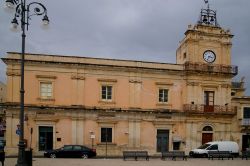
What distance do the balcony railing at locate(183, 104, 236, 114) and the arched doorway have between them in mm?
1818

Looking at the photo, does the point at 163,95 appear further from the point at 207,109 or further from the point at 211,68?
the point at 211,68

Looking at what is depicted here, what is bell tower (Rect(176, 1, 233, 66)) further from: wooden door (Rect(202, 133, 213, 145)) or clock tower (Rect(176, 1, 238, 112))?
wooden door (Rect(202, 133, 213, 145))

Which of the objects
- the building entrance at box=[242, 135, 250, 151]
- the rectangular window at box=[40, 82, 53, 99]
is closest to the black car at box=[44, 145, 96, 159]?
the rectangular window at box=[40, 82, 53, 99]

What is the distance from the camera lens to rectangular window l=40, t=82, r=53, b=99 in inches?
1320

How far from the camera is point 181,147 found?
3606 cm

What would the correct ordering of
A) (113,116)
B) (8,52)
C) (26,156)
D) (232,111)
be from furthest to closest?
(232,111) < (113,116) < (8,52) < (26,156)

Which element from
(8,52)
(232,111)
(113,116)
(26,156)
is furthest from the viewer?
(232,111)

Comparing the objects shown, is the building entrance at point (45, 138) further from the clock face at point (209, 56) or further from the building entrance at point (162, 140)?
the clock face at point (209, 56)

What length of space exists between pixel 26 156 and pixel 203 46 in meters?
25.5

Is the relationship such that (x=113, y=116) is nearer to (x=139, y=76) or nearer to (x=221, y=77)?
(x=139, y=76)

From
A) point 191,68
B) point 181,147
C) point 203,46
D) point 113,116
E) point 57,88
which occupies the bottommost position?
point 181,147

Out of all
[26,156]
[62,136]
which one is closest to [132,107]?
[62,136]

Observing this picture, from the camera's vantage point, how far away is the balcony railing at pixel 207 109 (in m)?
36.1

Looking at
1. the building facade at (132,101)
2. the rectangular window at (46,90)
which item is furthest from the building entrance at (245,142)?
the rectangular window at (46,90)
